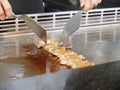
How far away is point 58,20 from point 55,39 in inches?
5.5

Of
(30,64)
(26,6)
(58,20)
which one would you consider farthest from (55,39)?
(26,6)

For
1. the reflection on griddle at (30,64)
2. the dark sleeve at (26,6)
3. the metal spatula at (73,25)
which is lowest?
the reflection on griddle at (30,64)

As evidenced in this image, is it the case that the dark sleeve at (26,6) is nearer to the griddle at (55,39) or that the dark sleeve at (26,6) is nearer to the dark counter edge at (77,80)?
the griddle at (55,39)

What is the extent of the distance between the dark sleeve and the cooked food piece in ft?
1.42

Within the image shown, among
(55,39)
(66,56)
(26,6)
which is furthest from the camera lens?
(26,6)

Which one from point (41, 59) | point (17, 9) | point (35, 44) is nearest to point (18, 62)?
point (41, 59)

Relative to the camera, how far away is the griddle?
83 centimetres

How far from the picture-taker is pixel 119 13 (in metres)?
1.46

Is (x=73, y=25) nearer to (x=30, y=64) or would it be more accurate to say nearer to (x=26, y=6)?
(x=30, y=64)

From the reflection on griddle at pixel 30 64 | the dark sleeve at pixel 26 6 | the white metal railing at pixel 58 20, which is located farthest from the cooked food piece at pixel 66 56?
the dark sleeve at pixel 26 6

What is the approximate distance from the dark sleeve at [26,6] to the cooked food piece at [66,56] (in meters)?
0.43

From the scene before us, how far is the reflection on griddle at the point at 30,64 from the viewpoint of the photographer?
2.82ft

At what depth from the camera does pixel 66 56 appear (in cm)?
100

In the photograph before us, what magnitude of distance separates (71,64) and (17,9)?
68 centimetres
